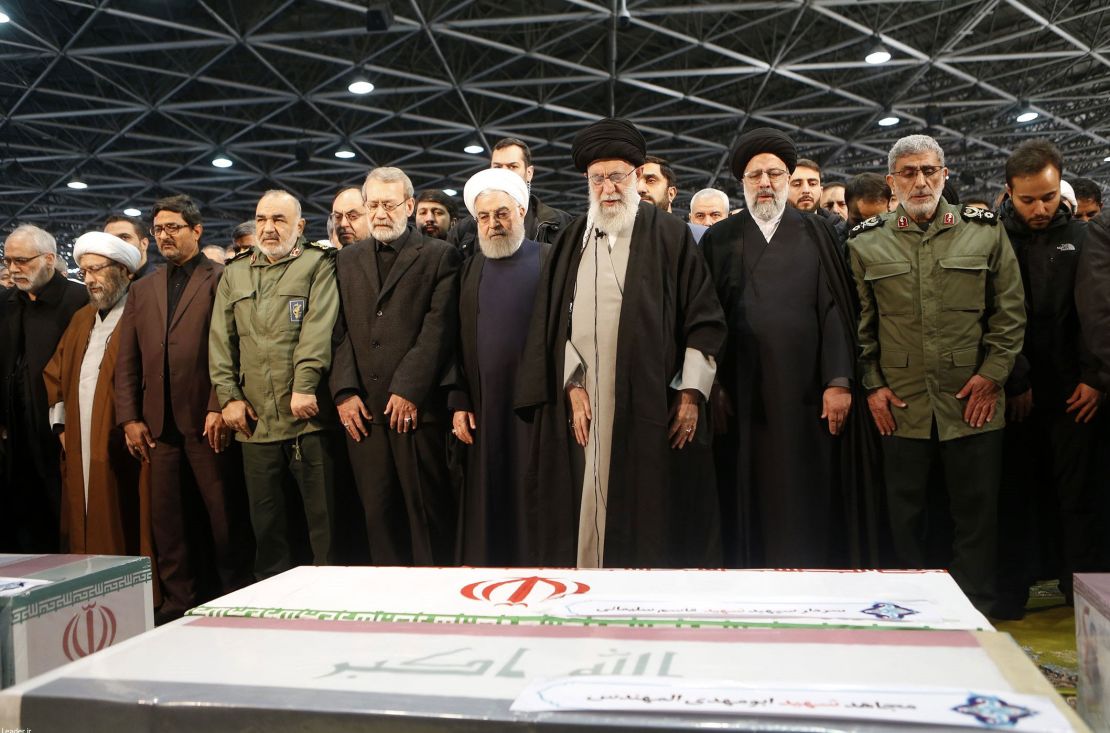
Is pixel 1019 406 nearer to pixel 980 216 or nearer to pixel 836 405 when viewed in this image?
pixel 980 216

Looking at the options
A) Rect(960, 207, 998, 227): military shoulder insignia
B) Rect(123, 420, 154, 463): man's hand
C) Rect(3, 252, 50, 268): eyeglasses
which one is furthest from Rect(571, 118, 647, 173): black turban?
Rect(3, 252, 50, 268): eyeglasses

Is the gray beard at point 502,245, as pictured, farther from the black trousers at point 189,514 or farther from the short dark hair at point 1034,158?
the short dark hair at point 1034,158

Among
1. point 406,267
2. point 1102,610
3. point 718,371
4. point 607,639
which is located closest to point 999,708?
point 607,639

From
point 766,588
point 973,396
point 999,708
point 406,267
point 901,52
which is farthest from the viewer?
point 901,52

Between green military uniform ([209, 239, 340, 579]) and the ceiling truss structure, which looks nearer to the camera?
green military uniform ([209, 239, 340, 579])

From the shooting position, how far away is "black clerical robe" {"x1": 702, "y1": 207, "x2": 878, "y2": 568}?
11.1ft

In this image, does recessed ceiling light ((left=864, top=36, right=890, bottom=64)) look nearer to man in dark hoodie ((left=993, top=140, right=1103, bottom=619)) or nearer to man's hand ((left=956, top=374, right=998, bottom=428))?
man in dark hoodie ((left=993, top=140, right=1103, bottom=619))

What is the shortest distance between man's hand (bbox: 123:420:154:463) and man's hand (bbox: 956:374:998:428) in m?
3.61

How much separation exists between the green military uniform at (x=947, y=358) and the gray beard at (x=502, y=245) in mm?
1437

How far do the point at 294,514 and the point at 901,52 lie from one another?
12.2 meters

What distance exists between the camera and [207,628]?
108 centimetres

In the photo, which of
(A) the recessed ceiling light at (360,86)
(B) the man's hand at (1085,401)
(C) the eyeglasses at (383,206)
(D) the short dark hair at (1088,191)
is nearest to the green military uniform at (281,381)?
(C) the eyeglasses at (383,206)

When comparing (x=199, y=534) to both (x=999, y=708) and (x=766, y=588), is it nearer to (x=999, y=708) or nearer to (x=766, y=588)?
(x=766, y=588)

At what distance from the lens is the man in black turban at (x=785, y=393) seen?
339 cm
